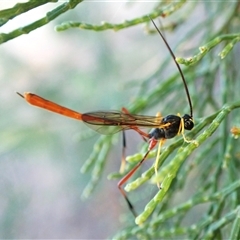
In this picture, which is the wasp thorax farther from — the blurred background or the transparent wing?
the blurred background

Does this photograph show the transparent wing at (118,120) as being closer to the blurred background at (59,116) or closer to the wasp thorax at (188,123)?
the wasp thorax at (188,123)

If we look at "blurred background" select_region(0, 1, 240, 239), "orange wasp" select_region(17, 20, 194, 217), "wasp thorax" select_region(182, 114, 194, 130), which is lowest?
"wasp thorax" select_region(182, 114, 194, 130)

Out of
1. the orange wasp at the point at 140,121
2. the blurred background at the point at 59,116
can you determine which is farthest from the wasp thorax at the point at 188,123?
the blurred background at the point at 59,116

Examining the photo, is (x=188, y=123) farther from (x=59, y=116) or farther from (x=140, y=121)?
(x=59, y=116)

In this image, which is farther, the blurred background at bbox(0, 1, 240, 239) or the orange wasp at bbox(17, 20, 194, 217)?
the blurred background at bbox(0, 1, 240, 239)

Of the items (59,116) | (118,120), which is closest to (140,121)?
(118,120)

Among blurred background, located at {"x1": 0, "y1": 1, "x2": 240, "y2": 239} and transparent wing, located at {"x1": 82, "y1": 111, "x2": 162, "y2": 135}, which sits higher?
blurred background, located at {"x1": 0, "y1": 1, "x2": 240, "y2": 239}

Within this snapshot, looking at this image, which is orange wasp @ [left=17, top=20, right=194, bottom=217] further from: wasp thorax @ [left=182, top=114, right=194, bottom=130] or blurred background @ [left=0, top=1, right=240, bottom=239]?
blurred background @ [left=0, top=1, right=240, bottom=239]

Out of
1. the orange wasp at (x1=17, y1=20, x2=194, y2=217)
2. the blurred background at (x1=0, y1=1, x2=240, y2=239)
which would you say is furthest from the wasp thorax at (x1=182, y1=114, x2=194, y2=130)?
the blurred background at (x1=0, y1=1, x2=240, y2=239)
